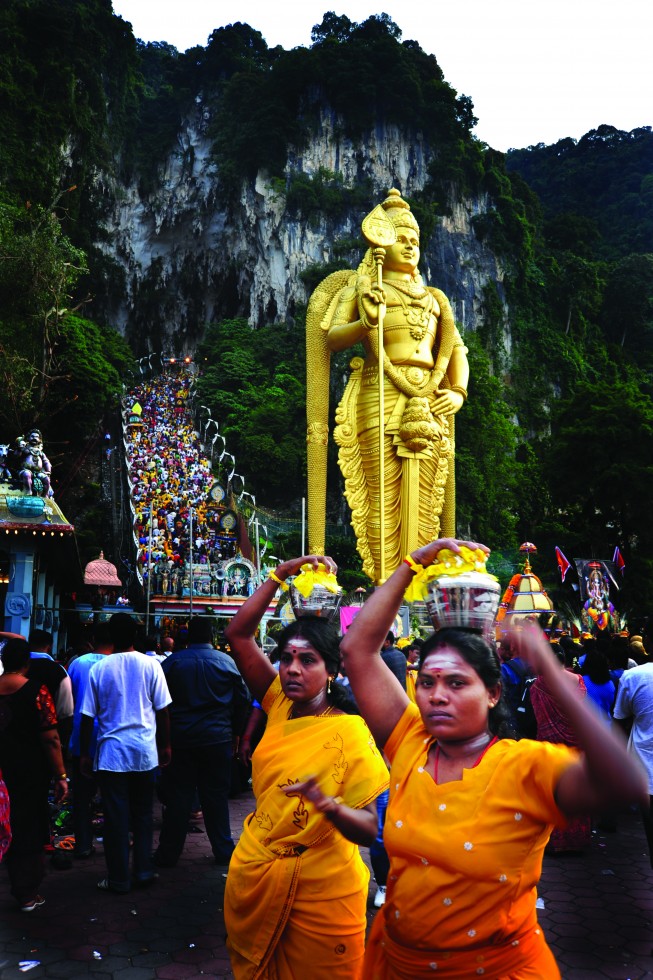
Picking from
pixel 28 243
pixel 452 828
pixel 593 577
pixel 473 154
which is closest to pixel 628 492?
pixel 593 577

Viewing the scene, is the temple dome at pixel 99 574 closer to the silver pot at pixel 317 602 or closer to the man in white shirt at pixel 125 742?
the man in white shirt at pixel 125 742

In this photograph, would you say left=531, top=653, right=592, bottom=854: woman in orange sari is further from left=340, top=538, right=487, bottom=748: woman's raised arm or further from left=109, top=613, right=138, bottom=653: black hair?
left=340, top=538, right=487, bottom=748: woman's raised arm

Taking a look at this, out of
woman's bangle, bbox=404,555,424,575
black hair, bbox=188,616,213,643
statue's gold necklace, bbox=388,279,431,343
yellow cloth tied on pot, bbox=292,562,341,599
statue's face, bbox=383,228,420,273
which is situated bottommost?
black hair, bbox=188,616,213,643

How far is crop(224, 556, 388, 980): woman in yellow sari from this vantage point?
76.7 inches

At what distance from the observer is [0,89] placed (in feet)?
78.0

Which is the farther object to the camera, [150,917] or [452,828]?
[150,917]

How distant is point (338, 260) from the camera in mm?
35281

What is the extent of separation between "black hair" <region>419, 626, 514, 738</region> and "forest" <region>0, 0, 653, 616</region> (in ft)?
50.1

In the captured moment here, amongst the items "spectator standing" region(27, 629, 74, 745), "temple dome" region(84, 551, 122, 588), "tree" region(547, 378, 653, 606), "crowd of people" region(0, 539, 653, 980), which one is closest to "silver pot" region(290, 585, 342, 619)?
"crowd of people" region(0, 539, 653, 980)

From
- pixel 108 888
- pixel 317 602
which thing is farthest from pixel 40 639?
pixel 317 602

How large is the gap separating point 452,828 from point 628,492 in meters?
18.9

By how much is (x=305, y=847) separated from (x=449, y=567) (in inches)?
32.2

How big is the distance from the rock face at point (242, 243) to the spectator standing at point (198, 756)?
33.2 m

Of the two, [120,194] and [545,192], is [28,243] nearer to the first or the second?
[120,194]
